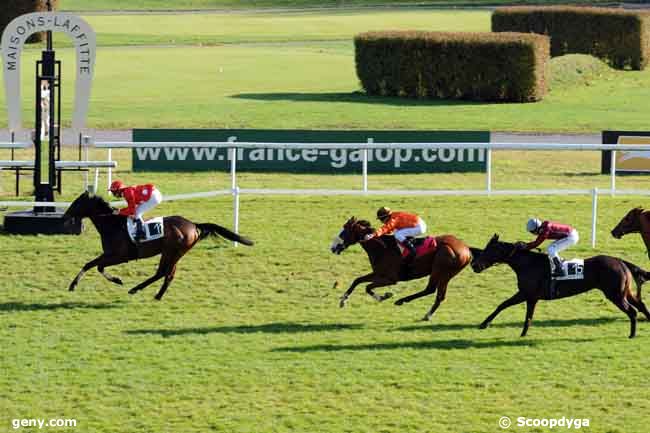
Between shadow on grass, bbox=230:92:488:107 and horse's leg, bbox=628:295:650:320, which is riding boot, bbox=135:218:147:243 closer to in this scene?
horse's leg, bbox=628:295:650:320

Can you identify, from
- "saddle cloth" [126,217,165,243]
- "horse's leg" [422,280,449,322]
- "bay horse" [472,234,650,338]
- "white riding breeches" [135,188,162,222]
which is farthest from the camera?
"white riding breeches" [135,188,162,222]

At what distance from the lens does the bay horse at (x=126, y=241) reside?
1388 centimetres

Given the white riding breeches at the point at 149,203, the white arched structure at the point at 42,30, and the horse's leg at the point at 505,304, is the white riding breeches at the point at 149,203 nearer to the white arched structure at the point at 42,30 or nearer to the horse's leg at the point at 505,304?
the horse's leg at the point at 505,304

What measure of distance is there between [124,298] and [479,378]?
4340 millimetres

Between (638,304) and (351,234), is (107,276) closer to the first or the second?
(351,234)

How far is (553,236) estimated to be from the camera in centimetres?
1276

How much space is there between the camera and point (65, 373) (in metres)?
11.5

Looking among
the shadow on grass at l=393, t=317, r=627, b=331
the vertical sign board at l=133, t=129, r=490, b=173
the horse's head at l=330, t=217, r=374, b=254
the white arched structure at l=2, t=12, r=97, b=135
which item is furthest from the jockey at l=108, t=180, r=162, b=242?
the vertical sign board at l=133, t=129, r=490, b=173

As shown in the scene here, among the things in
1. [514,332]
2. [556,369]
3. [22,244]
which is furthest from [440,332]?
[22,244]

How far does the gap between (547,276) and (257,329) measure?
8.92 ft

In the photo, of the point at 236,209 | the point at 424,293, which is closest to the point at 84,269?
the point at 236,209

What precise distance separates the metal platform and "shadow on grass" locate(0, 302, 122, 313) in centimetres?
291

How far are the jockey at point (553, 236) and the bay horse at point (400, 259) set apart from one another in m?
0.78

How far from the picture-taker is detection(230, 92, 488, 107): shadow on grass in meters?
32.7
